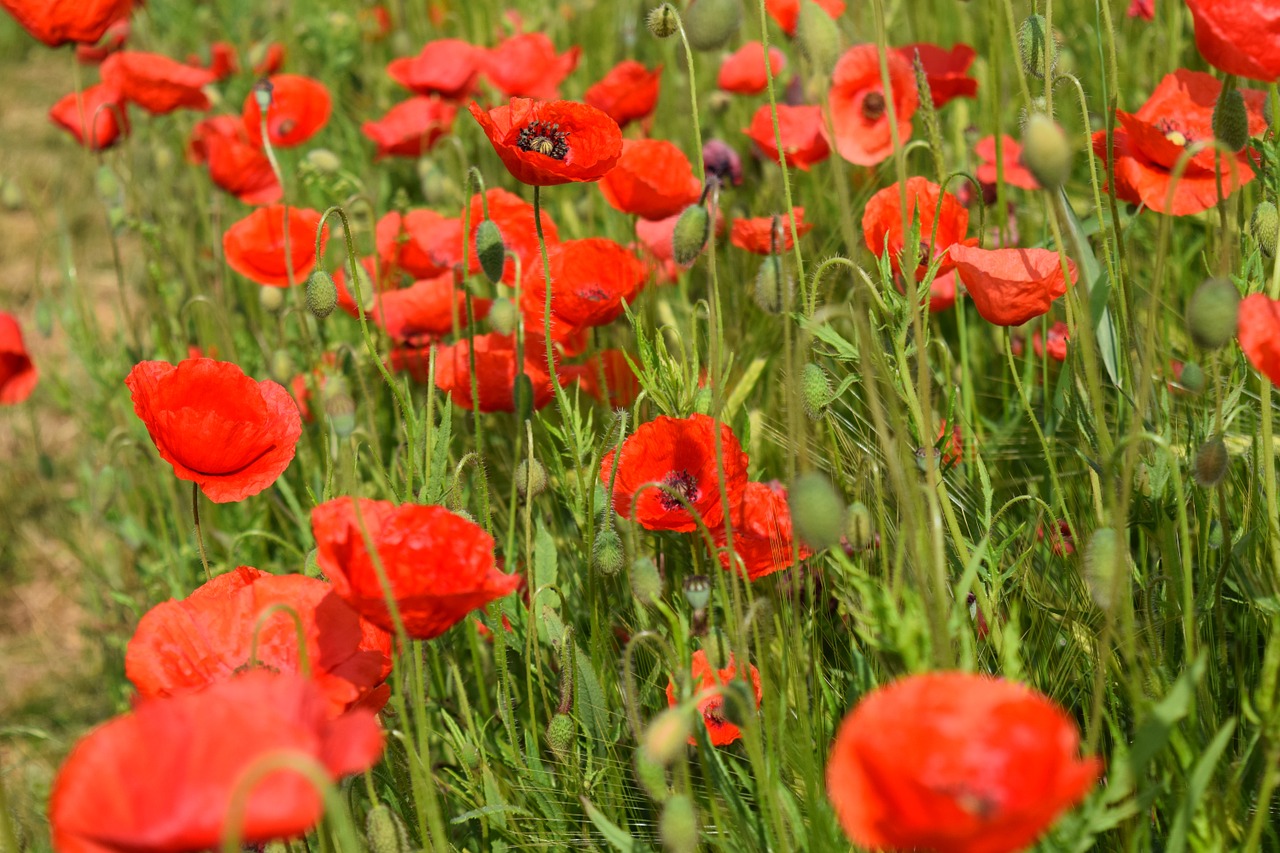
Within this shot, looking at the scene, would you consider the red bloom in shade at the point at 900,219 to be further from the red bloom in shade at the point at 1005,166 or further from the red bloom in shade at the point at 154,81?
the red bloom in shade at the point at 154,81

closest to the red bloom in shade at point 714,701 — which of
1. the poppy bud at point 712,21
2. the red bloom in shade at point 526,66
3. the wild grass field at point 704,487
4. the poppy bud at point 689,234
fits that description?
the wild grass field at point 704,487

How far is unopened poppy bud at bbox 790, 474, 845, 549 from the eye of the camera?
94cm

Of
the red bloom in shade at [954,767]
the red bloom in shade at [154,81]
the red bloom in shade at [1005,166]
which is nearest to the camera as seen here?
the red bloom in shade at [954,767]

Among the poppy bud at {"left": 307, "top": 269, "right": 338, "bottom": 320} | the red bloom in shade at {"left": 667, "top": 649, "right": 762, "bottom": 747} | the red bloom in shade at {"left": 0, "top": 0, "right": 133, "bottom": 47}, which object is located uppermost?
the red bloom in shade at {"left": 0, "top": 0, "right": 133, "bottom": 47}

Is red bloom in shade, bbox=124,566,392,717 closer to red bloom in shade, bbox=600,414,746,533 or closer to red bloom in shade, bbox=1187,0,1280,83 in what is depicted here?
red bloom in shade, bbox=600,414,746,533

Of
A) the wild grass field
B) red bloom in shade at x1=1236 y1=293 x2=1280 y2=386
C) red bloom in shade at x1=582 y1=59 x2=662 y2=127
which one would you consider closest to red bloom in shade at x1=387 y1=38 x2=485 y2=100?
the wild grass field

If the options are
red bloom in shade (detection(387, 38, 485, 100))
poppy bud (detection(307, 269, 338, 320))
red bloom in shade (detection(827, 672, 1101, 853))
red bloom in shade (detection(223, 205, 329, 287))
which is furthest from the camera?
red bloom in shade (detection(387, 38, 485, 100))

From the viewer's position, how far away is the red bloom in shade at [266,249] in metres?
1.97

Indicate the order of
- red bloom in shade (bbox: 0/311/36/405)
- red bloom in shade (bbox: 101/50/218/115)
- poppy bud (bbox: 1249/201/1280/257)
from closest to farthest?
poppy bud (bbox: 1249/201/1280/257) < red bloom in shade (bbox: 0/311/36/405) < red bloom in shade (bbox: 101/50/218/115)

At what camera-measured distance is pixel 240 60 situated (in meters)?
3.36

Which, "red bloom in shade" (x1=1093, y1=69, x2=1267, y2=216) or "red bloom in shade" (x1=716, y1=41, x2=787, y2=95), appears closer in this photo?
"red bloom in shade" (x1=1093, y1=69, x2=1267, y2=216)

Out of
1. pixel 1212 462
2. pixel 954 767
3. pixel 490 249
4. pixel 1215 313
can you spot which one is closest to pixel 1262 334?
pixel 1215 313

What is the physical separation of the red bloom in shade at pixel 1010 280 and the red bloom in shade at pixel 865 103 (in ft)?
2.04

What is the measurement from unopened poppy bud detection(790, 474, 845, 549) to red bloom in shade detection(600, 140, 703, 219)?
0.91 m
